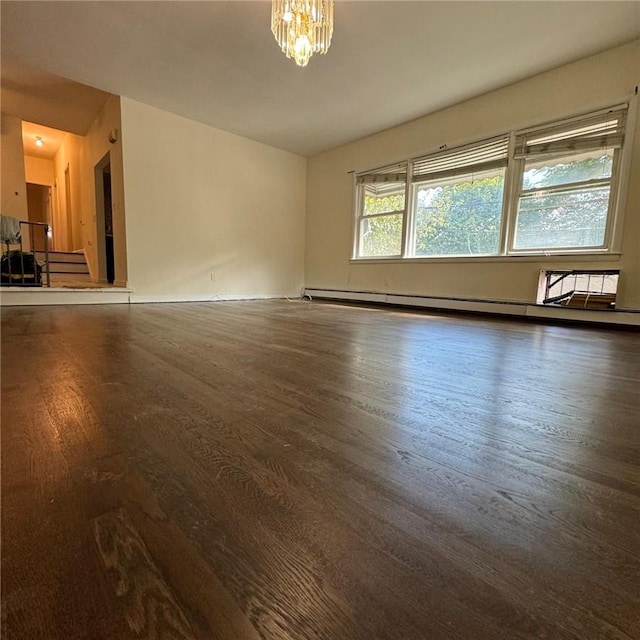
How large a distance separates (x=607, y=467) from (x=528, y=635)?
1.94 feet

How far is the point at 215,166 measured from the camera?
17.0 ft

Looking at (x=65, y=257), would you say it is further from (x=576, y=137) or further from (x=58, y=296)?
(x=576, y=137)

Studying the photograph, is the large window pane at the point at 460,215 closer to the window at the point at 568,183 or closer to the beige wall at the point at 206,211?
the window at the point at 568,183

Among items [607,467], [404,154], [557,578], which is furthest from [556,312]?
[557,578]

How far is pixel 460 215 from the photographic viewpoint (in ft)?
14.3

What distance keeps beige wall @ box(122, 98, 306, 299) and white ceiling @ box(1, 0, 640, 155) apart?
1.67ft

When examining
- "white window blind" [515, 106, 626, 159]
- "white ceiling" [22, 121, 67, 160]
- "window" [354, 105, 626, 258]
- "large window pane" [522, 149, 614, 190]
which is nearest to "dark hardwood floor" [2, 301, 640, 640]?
"window" [354, 105, 626, 258]

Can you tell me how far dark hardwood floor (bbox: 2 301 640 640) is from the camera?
44 cm

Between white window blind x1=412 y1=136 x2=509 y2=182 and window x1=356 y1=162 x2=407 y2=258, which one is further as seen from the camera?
window x1=356 y1=162 x2=407 y2=258

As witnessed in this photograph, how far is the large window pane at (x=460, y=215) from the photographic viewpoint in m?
4.03

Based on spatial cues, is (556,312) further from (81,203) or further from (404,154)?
(81,203)

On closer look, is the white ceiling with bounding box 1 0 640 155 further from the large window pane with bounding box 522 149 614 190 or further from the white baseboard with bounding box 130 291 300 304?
the white baseboard with bounding box 130 291 300 304

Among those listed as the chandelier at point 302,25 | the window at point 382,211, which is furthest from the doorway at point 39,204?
the chandelier at point 302,25

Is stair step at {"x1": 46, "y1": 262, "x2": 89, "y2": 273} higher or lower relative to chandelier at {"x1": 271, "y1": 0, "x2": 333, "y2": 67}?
lower
